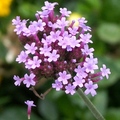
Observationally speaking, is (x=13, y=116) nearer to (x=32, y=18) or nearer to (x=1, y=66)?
(x=1, y=66)

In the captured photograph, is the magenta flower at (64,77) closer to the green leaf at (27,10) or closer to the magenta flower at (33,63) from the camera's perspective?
the magenta flower at (33,63)

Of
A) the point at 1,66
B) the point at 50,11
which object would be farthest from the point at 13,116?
the point at 50,11

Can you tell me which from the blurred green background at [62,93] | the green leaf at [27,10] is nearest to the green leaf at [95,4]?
the blurred green background at [62,93]

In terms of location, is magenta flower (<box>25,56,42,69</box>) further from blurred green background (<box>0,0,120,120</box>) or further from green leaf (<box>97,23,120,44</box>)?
green leaf (<box>97,23,120,44</box>)

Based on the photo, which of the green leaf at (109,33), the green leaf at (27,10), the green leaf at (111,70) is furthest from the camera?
the green leaf at (27,10)

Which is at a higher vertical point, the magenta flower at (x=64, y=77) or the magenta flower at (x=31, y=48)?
the magenta flower at (x=31, y=48)

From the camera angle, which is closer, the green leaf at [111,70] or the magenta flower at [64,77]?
the magenta flower at [64,77]

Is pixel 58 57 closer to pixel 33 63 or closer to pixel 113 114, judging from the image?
pixel 33 63
